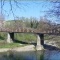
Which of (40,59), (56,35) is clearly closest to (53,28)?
(56,35)

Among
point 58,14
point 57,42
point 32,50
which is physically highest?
point 58,14

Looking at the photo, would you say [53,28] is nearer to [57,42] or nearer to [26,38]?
[57,42]

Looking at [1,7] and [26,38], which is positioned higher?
[1,7]

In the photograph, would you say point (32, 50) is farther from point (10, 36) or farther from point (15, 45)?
point (10, 36)

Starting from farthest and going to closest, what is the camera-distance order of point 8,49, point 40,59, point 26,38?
point 26,38
point 8,49
point 40,59

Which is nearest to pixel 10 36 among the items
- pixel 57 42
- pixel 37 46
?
pixel 37 46

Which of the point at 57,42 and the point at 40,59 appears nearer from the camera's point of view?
the point at 57,42

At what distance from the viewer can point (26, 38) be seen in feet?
138

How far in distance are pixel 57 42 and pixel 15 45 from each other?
34.0 m

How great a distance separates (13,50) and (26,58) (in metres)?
9.48

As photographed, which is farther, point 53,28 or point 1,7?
point 53,28

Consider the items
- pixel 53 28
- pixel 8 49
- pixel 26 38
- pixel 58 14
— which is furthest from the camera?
pixel 26 38

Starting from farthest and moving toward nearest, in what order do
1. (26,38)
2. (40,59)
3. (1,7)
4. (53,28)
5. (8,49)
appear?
(26,38), (8,49), (40,59), (53,28), (1,7)

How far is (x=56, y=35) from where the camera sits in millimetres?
6043
